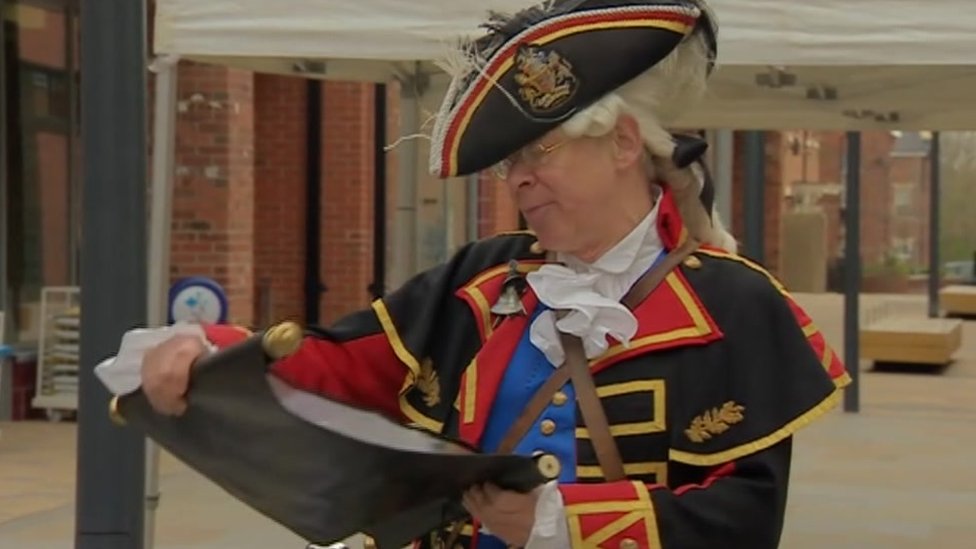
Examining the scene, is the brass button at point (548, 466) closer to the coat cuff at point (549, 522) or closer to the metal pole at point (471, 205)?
the coat cuff at point (549, 522)

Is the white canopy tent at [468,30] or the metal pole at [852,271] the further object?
the metal pole at [852,271]

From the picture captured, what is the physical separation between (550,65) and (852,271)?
1080cm

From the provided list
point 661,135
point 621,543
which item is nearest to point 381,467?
point 621,543

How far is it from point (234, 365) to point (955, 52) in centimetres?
289

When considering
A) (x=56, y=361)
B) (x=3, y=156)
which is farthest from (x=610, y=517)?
(x=3, y=156)

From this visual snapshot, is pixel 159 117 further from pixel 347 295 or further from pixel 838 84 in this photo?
pixel 347 295

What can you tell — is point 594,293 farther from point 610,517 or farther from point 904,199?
point 904,199

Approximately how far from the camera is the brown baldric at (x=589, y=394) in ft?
7.30

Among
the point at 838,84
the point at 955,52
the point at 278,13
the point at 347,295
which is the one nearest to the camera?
the point at 955,52

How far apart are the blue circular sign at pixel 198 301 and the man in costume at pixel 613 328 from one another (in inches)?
280

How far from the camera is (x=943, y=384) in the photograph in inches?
601

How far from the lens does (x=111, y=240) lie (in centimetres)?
473

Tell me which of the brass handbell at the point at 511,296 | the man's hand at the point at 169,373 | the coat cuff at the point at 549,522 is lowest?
the coat cuff at the point at 549,522

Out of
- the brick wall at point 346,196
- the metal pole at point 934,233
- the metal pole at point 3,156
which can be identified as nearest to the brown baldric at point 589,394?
the metal pole at point 3,156
